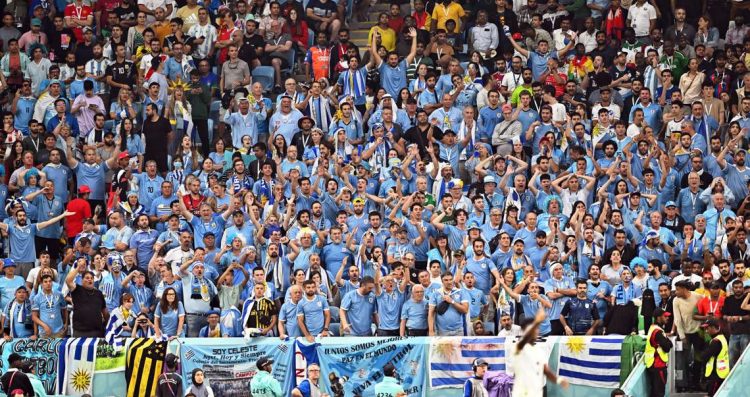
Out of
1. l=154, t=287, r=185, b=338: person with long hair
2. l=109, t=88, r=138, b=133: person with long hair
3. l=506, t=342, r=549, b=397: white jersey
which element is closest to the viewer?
l=506, t=342, r=549, b=397: white jersey

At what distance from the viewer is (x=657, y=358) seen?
23469mm

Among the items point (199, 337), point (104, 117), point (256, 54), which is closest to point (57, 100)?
point (104, 117)

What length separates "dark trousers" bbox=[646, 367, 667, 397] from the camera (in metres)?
23.4

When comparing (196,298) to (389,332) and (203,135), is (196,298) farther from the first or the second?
(203,135)

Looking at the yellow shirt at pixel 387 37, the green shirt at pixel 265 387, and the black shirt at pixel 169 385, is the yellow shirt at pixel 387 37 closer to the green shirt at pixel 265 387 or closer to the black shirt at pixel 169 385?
the black shirt at pixel 169 385

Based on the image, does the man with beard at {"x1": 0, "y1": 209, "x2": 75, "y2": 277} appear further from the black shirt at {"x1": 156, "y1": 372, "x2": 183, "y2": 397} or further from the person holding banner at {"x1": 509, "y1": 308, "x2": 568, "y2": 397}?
the person holding banner at {"x1": 509, "y1": 308, "x2": 568, "y2": 397}

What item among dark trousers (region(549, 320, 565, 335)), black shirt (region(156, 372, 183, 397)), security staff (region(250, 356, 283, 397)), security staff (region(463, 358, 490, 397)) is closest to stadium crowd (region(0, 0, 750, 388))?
dark trousers (region(549, 320, 565, 335))

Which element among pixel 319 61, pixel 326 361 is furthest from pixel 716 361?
pixel 319 61

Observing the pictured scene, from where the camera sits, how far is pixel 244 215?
92.8 feet

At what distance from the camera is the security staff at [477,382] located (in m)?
24.1

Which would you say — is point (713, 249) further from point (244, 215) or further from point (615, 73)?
point (244, 215)

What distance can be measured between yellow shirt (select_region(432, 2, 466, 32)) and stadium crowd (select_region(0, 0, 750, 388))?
0.16ft

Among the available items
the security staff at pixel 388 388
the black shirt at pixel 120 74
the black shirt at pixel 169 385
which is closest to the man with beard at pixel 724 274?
the security staff at pixel 388 388

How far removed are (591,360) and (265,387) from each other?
497cm
